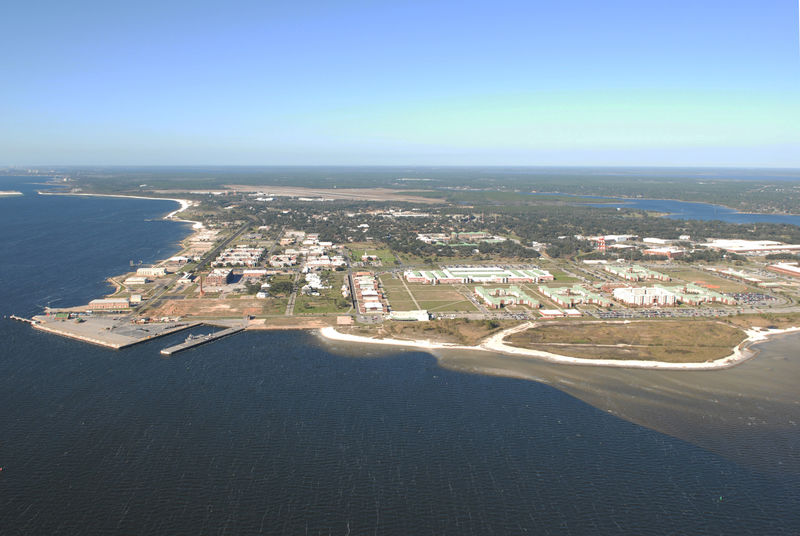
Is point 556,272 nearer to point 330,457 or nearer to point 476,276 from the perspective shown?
point 476,276

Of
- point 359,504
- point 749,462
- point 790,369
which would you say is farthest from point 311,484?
point 790,369

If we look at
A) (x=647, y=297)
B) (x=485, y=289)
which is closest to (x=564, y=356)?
(x=485, y=289)

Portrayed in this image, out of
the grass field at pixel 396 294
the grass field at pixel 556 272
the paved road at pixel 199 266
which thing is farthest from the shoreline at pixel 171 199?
the grass field at pixel 556 272

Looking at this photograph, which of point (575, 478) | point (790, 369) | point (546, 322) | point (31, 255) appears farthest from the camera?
point (31, 255)

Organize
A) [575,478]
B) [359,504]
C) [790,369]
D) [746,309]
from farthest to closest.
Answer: [746,309]
[790,369]
[575,478]
[359,504]

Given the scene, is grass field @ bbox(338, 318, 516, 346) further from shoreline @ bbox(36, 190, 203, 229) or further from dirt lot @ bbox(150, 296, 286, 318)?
shoreline @ bbox(36, 190, 203, 229)

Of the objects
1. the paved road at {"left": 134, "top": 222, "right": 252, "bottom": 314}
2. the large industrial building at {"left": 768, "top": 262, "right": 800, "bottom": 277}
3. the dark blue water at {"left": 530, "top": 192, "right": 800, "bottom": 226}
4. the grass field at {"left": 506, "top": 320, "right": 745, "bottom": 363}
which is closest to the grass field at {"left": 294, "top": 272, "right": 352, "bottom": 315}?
the paved road at {"left": 134, "top": 222, "right": 252, "bottom": 314}

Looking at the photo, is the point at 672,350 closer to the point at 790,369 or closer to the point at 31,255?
the point at 790,369
